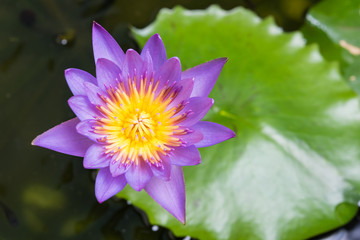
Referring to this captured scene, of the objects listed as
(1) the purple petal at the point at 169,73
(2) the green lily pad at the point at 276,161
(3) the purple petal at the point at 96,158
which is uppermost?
(1) the purple petal at the point at 169,73

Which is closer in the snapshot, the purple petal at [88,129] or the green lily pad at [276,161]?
the purple petal at [88,129]

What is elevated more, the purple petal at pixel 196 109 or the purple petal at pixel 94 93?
the purple petal at pixel 94 93

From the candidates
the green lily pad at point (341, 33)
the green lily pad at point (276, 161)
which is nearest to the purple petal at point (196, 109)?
the green lily pad at point (276, 161)

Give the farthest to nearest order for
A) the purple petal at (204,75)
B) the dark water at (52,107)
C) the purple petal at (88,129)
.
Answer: the dark water at (52,107) → the purple petal at (204,75) → the purple petal at (88,129)

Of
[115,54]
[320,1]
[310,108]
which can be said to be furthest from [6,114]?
[320,1]

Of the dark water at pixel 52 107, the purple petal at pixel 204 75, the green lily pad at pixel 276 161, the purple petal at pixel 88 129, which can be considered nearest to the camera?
the purple petal at pixel 88 129

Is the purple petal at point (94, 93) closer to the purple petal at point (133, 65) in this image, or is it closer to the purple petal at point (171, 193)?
A: the purple petal at point (133, 65)

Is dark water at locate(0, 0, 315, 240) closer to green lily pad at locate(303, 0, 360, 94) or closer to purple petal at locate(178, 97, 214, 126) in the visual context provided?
green lily pad at locate(303, 0, 360, 94)

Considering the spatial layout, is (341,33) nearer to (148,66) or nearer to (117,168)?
(148,66)
